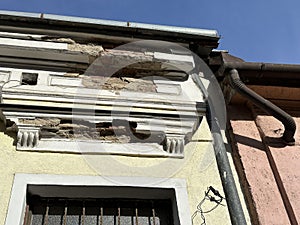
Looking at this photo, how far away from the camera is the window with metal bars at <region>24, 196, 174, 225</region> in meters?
2.97

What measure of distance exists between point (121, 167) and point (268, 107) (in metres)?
1.56

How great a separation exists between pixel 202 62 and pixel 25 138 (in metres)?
2.06

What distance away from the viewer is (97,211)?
3062 millimetres

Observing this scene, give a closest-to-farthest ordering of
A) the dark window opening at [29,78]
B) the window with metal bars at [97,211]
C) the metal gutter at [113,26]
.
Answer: the window with metal bars at [97,211] < the dark window opening at [29,78] < the metal gutter at [113,26]

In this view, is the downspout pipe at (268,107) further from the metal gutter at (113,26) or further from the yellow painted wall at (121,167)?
the yellow painted wall at (121,167)

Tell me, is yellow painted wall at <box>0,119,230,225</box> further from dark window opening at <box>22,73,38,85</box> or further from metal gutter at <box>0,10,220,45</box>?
metal gutter at <box>0,10,220,45</box>

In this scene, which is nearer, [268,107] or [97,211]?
[97,211]

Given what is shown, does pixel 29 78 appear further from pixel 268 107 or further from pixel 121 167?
pixel 268 107

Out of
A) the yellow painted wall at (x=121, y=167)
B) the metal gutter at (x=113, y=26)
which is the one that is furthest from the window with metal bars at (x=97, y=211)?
the metal gutter at (x=113, y=26)

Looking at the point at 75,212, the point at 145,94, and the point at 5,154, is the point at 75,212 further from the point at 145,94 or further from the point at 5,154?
the point at 145,94

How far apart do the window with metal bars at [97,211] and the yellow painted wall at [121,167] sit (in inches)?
8.3

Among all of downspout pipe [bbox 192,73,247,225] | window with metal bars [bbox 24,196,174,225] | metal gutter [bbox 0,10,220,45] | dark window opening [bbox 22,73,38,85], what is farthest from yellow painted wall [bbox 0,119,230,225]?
metal gutter [bbox 0,10,220,45]

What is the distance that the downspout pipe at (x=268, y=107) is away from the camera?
376 cm

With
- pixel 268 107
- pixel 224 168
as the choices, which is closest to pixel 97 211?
pixel 224 168
